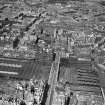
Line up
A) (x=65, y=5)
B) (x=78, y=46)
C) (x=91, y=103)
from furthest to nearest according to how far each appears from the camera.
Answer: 1. (x=65, y=5)
2. (x=78, y=46)
3. (x=91, y=103)

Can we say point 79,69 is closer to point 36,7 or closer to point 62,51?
point 62,51

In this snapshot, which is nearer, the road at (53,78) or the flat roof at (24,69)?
the road at (53,78)

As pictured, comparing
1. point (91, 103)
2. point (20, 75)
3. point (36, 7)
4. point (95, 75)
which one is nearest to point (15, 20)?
point (36, 7)

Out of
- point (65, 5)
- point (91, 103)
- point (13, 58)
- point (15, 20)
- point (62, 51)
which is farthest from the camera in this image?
point (65, 5)

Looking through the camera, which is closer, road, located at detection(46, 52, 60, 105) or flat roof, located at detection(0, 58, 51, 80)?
road, located at detection(46, 52, 60, 105)

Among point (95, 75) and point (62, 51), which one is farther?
point (62, 51)

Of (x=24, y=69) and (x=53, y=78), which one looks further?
(x=24, y=69)

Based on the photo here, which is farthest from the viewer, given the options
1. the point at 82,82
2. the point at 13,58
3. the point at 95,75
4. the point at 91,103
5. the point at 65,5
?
the point at 65,5

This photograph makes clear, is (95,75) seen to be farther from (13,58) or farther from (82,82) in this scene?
(13,58)

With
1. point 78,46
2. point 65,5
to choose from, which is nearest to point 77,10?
point 65,5
